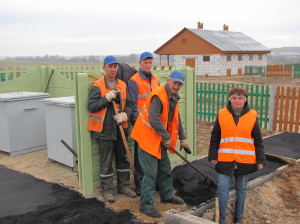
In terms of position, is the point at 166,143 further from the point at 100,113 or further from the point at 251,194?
the point at 251,194

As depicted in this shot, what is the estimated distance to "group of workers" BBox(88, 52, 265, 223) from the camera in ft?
12.1

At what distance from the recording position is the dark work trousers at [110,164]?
458 cm

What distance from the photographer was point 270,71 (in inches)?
1369

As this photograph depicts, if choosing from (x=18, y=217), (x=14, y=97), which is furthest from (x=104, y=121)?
(x=14, y=97)

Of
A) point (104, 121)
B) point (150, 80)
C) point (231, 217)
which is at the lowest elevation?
point (231, 217)

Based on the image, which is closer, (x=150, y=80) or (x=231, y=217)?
(x=231, y=217)

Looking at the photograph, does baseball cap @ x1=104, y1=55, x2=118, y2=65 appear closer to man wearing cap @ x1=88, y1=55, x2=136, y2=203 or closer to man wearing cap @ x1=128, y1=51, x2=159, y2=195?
man wearing cap @ x1=88, y1=55, x2=136, y2=203

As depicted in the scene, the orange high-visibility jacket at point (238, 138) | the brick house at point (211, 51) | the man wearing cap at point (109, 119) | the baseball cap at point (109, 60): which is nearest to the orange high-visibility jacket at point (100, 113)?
the man wearing cap at point (109, 119)

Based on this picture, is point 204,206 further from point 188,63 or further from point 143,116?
point 188,63

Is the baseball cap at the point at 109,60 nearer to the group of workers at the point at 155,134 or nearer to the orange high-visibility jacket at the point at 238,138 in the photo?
the group of workers at the point at 155,134

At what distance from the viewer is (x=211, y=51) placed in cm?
3291

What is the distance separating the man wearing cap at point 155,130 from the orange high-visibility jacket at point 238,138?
69cm

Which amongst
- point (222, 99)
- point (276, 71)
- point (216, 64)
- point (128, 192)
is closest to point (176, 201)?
point (128, 192)

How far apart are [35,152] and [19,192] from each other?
2232 mm
